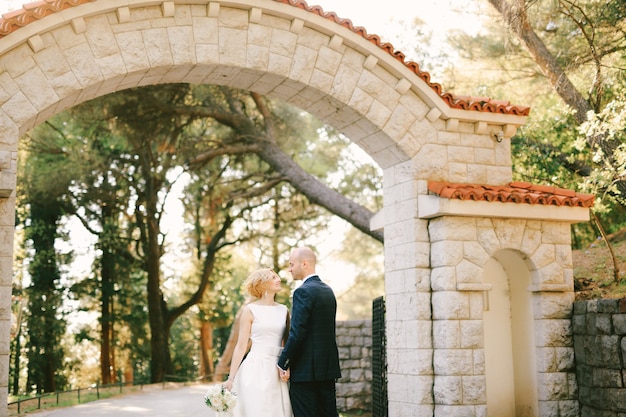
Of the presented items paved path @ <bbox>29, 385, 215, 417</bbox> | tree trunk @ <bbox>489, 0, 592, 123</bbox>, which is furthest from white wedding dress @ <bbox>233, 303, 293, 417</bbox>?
tree trunk @ <bbox>489, 0, 592, 123</bbox>

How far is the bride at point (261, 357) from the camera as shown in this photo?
531 cm

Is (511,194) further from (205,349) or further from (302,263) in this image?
(205,349)

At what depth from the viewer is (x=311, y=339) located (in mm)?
5281

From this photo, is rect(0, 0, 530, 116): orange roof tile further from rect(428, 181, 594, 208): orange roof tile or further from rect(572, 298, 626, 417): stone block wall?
rect(572, 298, 626, 417): stone block wall

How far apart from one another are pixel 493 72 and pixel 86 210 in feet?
41.9

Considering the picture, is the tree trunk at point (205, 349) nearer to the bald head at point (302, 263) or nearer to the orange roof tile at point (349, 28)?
the orange roof tile at point (349, 28)

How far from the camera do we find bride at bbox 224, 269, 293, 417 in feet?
17.4

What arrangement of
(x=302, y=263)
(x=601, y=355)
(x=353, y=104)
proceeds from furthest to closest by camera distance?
(x=353, y=104) < (x=601, y=355) < (x=302, y=263)

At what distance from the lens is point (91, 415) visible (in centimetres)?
1010

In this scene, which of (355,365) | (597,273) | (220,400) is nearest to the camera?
(220,400)

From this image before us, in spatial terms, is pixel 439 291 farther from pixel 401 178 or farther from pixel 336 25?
pixel 336 25

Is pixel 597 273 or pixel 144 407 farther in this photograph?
pixel 144 407

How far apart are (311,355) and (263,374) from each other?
45 centimetres

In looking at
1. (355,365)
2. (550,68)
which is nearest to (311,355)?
(355,365)
